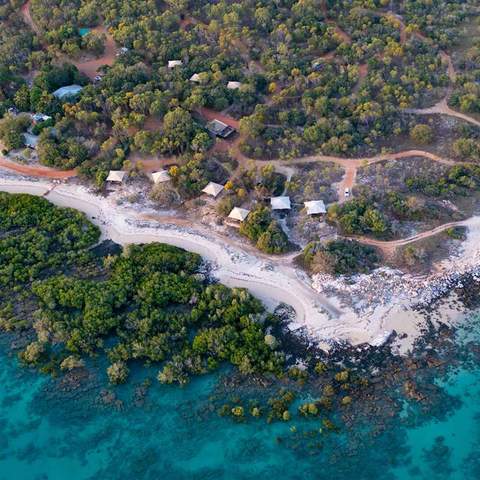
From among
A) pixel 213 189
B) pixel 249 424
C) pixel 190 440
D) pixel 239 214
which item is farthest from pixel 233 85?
pixel 190 440

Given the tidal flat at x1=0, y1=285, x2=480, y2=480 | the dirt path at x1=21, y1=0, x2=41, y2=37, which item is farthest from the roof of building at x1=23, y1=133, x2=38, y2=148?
the tidal flat at x1=0, y1=285, x2=480, y2=480

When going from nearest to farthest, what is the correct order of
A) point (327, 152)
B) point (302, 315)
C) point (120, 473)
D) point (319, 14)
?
1. point (120, 473)
2. point (302, 315)
3. point (327, 152)
4. point (319, 14)

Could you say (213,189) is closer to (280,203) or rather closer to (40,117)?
(280,203)

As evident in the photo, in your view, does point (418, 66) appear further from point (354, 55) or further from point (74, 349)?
point (74, 349)

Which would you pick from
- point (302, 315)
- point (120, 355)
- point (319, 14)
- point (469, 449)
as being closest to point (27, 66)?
point (319, 14)

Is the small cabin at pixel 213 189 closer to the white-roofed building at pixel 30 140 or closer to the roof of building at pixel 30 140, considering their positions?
the white-roofed building at pixel 30 140

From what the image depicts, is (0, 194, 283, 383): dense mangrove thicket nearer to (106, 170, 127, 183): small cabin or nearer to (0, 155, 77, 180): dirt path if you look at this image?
(106, 170, 127, 183): small cabin
